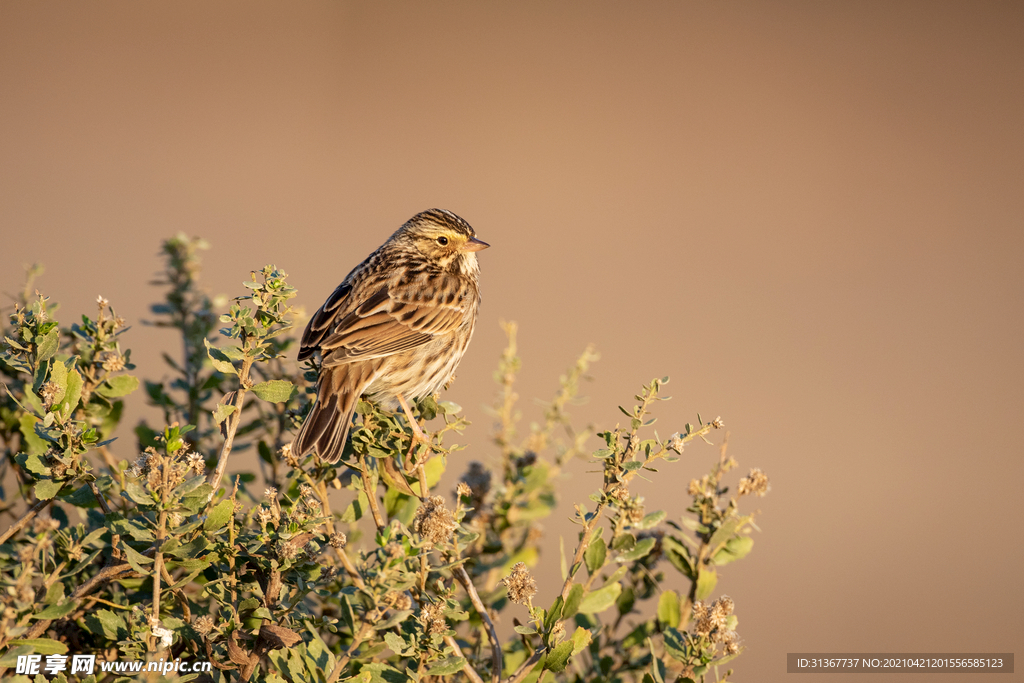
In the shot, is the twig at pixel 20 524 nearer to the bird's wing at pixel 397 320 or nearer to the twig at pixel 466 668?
the twig at pixel 466 668

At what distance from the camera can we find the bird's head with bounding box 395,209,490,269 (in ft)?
16.0

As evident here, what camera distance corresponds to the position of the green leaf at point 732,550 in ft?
9.43

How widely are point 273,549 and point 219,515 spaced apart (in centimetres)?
18

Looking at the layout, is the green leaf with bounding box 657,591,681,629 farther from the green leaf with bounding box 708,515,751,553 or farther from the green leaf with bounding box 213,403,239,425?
the green leaf with bounding box 213,403,239,425

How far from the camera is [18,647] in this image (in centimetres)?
187

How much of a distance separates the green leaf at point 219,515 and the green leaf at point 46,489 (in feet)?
1.38

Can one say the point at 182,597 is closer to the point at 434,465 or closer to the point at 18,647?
the point at 18,647

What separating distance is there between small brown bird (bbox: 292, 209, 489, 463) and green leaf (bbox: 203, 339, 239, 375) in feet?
1.17

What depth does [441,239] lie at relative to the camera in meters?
4.89

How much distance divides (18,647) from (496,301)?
354 inches

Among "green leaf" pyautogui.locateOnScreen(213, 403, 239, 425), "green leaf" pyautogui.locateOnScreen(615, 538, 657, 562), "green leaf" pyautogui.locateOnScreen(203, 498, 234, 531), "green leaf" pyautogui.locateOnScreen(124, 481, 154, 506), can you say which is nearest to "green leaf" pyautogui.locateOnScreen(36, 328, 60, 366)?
"green leaf" pyautogui.locateOnScreen(213, 403, 239, 425)

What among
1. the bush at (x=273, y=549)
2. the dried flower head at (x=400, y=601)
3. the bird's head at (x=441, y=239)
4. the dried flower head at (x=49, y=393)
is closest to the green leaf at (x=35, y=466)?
the bush at (x=273, y=549)

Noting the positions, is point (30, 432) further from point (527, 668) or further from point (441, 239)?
point (441, 239)

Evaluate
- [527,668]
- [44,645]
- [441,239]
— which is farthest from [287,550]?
[441,239]
